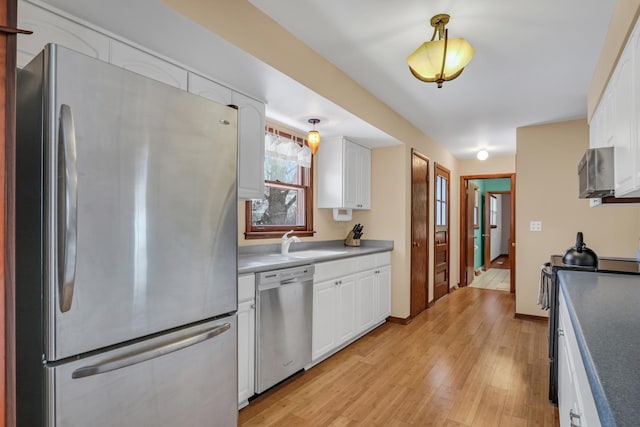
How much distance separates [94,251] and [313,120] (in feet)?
7.55

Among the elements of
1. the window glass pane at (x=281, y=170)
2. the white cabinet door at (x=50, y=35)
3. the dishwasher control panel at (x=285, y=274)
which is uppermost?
the white cabinet door at (x=50, y=35)

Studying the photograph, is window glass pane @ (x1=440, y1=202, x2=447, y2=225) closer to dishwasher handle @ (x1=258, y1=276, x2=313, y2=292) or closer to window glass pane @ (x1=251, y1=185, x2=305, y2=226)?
window glass pane @ (x1=251, y1=185, x2=305, y2=226)

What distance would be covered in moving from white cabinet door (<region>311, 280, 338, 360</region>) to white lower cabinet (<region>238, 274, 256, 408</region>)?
0.67 m

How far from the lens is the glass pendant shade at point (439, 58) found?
1.99 metres

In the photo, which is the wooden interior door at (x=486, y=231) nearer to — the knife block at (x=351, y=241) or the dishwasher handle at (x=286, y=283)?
the knife block at (x=351, y=241)

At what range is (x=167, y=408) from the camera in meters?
1.36

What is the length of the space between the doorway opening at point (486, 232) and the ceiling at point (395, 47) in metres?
→ 2.95

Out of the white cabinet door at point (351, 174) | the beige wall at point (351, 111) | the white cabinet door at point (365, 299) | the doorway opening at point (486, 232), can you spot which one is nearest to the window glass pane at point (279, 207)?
the beige wall at point (351, 111)

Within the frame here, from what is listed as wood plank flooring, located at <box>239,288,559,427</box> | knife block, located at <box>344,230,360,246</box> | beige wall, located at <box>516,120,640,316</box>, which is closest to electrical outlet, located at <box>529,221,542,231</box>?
beige wall, located at <box>516,120,640,316</box>

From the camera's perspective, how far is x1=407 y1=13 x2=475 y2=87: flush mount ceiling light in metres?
1.99

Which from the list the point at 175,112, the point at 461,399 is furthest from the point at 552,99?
the point at 175,112

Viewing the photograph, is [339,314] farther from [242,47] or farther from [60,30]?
[60,30]

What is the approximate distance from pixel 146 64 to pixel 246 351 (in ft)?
5.69

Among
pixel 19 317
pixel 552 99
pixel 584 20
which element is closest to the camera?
pixel 19 317
